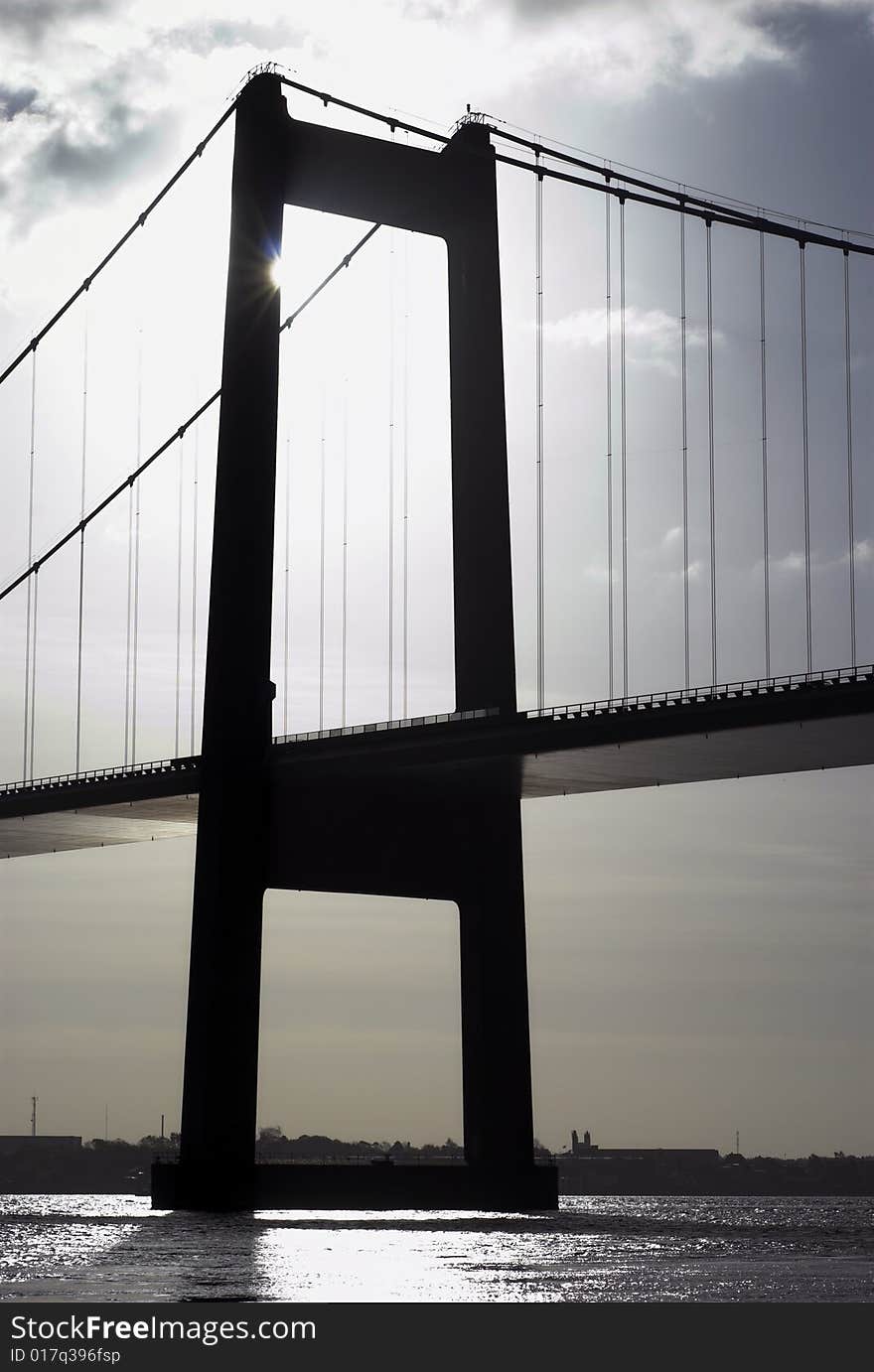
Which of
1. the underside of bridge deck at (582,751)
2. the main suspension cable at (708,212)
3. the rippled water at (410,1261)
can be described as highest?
the main suspension cable at (708,212)

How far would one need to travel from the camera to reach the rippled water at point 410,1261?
75.3 ft

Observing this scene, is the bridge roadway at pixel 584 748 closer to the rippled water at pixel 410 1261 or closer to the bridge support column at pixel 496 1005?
the bridge support column at pixel 496 1005

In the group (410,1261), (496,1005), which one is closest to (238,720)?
(496,1005)

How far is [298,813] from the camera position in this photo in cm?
3675

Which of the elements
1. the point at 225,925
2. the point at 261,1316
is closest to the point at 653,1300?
the point at 261,1316

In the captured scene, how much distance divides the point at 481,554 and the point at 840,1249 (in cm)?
1092

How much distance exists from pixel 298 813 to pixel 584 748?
436cm

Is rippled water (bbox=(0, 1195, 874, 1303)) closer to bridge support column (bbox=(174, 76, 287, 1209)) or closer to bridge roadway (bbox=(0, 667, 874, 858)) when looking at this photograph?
bridge support column (bbox=(174, 76, 287, 1209))

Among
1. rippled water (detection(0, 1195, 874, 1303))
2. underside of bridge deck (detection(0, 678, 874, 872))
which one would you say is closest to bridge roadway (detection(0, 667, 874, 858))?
underside of bridge deck (detection(0, 678, 874, 872))

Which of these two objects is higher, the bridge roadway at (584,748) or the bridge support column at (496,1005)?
the bridge roadway at (584,748)

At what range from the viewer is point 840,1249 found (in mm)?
36188

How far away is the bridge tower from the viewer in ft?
117

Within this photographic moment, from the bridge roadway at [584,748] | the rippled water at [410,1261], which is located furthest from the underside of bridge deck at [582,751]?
the rippled water at [410,1261]

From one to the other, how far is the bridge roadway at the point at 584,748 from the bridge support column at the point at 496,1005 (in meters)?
1.04
